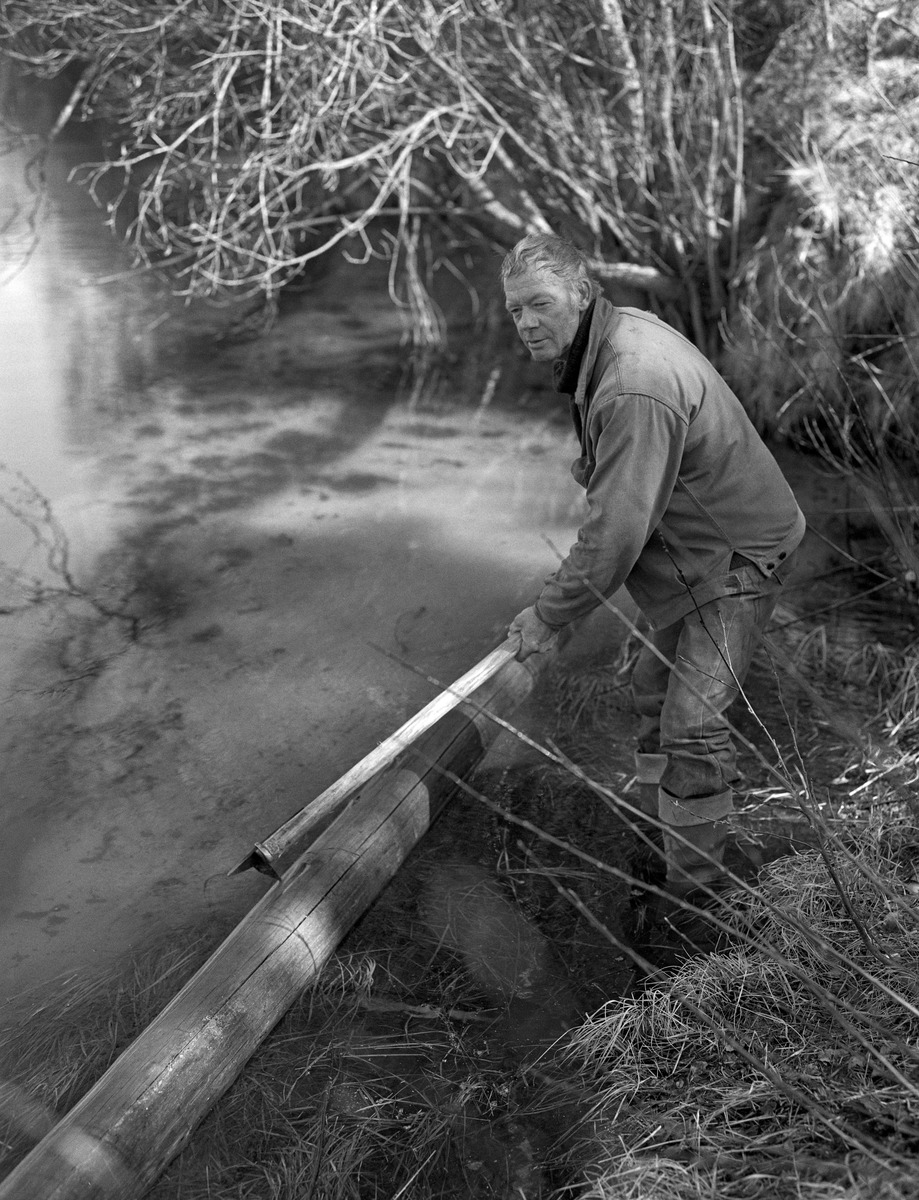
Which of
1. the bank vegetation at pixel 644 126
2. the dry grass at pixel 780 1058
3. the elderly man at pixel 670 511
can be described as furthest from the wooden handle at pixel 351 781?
the bank vegetation at pixel 644 126

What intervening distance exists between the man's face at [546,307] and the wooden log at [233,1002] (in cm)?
98

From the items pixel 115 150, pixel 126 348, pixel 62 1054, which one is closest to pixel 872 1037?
pixel 62 1054

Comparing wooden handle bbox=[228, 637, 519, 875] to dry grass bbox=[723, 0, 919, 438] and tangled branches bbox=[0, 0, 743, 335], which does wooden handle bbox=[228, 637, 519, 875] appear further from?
tangled branches bbox=[0, 0, 743, 335]

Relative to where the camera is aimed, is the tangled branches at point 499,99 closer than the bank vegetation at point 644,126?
No

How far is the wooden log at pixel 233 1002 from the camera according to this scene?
243 centimetres

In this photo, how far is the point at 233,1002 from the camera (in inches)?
112

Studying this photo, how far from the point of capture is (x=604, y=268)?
26.0ft

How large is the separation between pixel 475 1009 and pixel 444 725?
3.46 feet

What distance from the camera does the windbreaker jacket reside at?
2883 mm

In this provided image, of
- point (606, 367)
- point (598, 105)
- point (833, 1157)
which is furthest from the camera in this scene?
point (598, 105)

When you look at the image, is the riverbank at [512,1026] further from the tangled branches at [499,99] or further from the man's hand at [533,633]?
the tangled branches at [499,99]

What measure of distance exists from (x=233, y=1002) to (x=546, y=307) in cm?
191

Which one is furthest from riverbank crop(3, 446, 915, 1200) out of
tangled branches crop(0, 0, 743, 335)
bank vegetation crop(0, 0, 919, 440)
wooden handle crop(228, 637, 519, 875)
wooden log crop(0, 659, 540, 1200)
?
tangled branches crop(0, 0, 743, 335)

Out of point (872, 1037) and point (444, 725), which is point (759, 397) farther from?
point (872, 1037)
